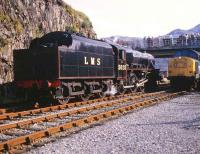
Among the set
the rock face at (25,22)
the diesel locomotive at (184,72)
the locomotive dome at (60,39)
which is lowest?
the diesel locomotive at (184,72)

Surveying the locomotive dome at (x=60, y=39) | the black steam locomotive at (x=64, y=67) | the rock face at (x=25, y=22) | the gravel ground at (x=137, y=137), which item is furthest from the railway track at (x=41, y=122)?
the rock face at (x=25, y=22)

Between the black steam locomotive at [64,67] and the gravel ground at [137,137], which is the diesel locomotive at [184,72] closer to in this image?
the black steam locomotive at [64,67]

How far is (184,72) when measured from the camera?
2391 cm

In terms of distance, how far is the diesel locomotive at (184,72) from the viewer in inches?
939

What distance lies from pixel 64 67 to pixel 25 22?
28.4 feet

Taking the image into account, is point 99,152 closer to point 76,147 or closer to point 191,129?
point 76,147

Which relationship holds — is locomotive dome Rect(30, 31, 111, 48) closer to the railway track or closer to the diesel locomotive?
the railway track

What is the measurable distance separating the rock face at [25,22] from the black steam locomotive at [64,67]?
3.48 m

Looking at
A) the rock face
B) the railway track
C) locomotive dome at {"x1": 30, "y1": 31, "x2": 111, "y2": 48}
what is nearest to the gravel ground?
the railway track

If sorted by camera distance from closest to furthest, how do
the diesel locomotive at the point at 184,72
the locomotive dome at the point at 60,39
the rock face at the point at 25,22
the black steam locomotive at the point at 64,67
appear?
1. the black steam locomotive at the point at 64,67
2. the locomotive dome at the point at 60,39
3. the rock face at the point at 25,22
4. the diesel locomotive at the point at 184,72

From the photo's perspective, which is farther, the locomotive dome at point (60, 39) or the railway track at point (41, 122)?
the locomotive dome at point (60, 39)

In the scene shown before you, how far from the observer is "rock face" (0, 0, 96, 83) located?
61.9 ft

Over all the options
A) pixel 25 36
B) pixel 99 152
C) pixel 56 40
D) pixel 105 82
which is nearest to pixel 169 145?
pixel 99 152

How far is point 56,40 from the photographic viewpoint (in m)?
15.4
